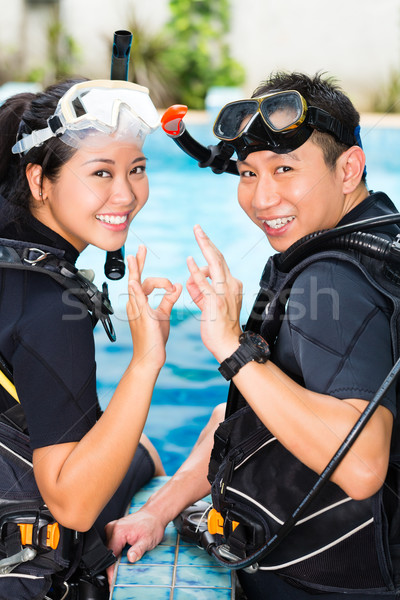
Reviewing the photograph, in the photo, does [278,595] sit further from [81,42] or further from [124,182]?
[81,42]

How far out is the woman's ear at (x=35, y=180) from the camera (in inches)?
80.0

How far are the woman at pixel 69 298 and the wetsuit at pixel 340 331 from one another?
0.44 meters

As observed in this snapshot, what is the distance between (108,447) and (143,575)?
0.67 m

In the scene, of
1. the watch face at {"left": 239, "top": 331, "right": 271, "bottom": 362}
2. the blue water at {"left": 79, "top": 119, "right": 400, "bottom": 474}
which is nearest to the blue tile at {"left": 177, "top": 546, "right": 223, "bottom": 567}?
the watch face at {"left": 239, "top": 331, "right": 271, "bottom": 362}

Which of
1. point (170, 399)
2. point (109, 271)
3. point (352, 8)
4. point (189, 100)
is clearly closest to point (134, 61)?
point (189, 100)

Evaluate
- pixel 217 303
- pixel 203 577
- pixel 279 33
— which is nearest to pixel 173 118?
pixel 217 303

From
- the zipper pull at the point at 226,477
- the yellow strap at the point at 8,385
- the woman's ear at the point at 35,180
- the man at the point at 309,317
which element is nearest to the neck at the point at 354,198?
the man at the point at 309,317

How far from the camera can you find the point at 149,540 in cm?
237

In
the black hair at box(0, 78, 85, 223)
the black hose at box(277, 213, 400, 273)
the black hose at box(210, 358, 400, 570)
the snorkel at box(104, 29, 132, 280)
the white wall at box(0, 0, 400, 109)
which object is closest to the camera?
the black hose at box(210, 358, 400, 570)

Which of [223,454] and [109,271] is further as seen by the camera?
[109,271]

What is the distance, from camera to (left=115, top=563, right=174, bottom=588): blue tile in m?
2.21

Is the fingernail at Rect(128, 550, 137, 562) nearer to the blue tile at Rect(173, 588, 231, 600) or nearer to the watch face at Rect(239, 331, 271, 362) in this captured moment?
the blue tile at Rect(173, 588, 231, 600)

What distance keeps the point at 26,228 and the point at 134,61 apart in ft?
39.6

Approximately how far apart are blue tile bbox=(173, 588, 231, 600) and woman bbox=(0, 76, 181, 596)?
1.54 ft
